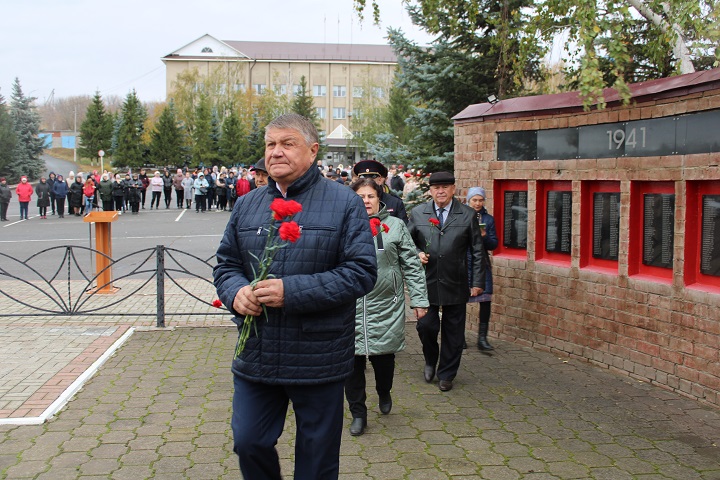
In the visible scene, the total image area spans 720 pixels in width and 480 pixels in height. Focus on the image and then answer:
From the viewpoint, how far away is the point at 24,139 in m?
62.0

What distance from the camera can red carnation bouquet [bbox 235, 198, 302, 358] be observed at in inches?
135

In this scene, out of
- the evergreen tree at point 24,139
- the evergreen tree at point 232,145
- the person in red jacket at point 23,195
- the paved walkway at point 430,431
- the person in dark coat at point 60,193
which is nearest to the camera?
the paved walkway at point 430,431

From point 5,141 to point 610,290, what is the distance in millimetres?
55079

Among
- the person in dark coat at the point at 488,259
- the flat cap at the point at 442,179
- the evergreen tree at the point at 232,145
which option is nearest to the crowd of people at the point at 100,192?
the person in dark coat at the point at 488,259

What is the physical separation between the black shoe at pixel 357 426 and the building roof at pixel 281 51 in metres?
103

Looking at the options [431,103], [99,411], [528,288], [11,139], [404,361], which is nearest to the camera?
[99,411]

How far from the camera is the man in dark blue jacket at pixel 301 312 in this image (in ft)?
11.8

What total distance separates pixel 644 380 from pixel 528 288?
2.00 metres

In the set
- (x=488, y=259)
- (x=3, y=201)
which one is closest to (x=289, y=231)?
(x=488, y=259)

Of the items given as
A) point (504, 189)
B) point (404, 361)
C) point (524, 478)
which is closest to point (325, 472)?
point (524, 478)

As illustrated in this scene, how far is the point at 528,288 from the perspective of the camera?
29.6 feet

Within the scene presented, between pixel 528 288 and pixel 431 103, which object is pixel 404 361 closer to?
pixel 528 288

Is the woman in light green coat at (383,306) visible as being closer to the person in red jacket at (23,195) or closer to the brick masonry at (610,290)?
the brick masonry at (610,290)

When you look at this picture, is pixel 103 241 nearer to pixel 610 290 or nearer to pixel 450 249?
pixel 450 249
